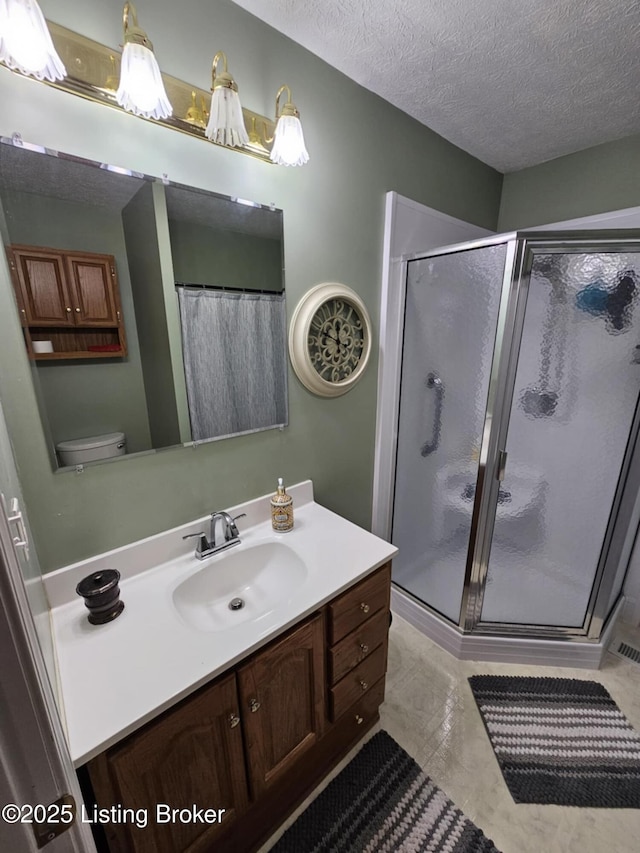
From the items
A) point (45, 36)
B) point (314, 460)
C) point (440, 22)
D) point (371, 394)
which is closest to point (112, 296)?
point (45, 36)

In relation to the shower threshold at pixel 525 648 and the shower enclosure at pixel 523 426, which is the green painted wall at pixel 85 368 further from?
the shower threshold at pixel 525 648

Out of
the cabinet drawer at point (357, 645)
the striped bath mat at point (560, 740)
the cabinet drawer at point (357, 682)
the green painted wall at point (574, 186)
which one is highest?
the green painted wall at point (574, 186)

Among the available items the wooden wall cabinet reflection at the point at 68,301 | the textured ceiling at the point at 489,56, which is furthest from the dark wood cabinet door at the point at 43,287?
the textured ceiling at the point at 489,56

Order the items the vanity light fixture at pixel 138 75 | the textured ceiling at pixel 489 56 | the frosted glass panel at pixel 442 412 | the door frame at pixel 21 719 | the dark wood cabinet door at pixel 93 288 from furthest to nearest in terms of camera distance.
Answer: the frosted glass panel at pixel 442 412
the textured ceiling at pixel 489 56
the dark wood cabinet door at pixel 93 288
the vanity light fixture at pixel 138 75
the door frame at pixel 21 719

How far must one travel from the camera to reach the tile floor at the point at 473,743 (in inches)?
42.0

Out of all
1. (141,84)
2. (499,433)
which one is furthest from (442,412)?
(141,84)

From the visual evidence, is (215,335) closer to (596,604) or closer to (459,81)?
(459,81)

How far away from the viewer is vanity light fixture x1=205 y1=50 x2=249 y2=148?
2.97 feet

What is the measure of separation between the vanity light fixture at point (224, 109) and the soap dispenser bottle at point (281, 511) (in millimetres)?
1049

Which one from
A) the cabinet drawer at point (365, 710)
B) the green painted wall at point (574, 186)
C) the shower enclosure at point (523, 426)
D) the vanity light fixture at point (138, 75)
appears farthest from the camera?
the green painted wall at point (574, 186)

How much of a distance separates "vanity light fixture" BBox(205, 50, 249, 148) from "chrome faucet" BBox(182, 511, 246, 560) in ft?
3.63

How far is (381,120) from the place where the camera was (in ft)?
4.52

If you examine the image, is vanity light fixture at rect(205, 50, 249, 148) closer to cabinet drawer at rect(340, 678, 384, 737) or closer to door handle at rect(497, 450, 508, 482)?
door handle at rect(497, 450, 508, 482)

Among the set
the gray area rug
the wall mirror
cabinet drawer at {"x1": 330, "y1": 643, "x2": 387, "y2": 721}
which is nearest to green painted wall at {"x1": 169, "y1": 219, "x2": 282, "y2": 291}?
the wall mirror
